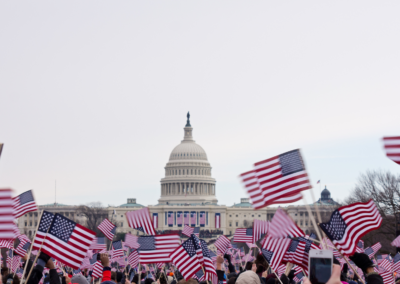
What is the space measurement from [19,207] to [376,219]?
7.45 metres

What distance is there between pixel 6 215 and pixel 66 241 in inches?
82.0

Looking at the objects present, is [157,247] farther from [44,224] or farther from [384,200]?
Answer: [384,200]

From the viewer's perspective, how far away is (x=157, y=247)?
1424 centimetres

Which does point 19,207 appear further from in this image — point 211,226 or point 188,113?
point 188,113

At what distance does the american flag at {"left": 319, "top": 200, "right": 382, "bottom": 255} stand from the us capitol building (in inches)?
5680

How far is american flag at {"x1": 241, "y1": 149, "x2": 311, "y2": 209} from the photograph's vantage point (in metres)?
10.5

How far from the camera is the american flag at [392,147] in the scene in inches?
329

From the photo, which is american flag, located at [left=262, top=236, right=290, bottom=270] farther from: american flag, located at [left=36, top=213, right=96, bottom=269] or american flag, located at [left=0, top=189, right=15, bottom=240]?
american flag, located at [left=0, top=189, right=15, bottom=240]

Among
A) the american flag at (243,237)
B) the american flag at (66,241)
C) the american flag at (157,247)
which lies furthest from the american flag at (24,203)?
the american flag at (243,237)

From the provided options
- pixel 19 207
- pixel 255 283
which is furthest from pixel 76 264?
pixel 19 207

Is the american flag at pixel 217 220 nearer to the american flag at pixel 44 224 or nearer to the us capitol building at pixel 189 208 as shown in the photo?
the us capitol building at pixel 189 208

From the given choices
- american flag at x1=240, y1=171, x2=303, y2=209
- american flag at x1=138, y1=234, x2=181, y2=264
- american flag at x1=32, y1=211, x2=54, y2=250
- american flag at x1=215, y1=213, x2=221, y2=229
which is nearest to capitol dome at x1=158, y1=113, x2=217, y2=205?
american flag at x1=215, y1=213, x2=221, y2=229

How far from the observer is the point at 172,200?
17088 centimetres

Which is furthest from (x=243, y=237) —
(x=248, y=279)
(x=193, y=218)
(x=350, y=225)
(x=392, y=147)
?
(x=193, y=218)
